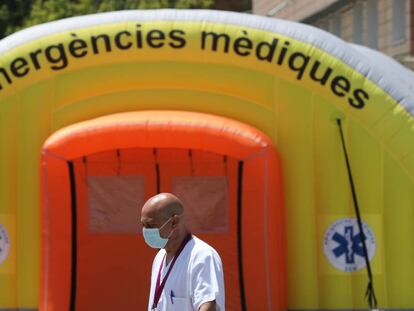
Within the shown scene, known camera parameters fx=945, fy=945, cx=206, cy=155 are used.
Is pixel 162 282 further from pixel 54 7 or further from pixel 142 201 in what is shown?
pixel 54 7

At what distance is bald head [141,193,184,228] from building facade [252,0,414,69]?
1071 cm

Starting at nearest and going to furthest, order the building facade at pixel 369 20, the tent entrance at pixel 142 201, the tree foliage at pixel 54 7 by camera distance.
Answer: the tent entrance at pixel 142 201 → the building facade at pixel 369 20 → the tree foliage at pixel 54 7

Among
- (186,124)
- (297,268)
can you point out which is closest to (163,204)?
(186,124)

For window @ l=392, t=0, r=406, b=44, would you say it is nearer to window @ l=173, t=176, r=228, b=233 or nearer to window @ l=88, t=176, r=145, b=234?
window @ l=173, t=176, r=228, b=233

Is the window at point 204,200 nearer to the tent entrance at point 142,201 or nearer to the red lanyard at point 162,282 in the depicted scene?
the tent entrance at point 142,201

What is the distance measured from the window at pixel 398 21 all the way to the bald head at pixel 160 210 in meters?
11.7

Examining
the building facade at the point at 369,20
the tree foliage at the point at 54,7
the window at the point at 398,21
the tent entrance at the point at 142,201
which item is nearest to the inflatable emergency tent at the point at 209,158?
the tent entrance at the point at 142,201

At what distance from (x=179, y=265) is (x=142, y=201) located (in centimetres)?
366

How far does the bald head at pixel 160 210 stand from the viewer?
4242mm

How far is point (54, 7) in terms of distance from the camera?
921 inches

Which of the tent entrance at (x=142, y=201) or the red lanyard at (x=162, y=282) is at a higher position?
the tent entrance at (x=142, y=201)

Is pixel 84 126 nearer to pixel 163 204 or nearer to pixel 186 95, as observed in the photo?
pixel 186 95

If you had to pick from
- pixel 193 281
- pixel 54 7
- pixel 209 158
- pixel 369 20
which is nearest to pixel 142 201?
pixel 209 158

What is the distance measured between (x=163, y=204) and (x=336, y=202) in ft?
11.7
